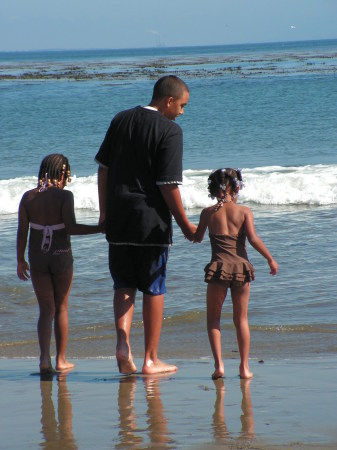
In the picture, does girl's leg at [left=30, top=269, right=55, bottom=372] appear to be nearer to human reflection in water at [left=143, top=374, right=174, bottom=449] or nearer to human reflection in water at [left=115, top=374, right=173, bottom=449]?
human reflection in water at [left=115, top=374, right=173, bottom=449]

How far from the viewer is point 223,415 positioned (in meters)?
3.53

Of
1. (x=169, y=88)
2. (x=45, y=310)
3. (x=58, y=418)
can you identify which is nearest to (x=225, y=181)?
(x=169, y=88)

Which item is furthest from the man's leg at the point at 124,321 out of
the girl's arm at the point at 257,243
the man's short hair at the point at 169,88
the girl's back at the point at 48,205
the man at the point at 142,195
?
the man's short hair at the point at 169,88

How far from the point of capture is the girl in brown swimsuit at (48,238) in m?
4.43

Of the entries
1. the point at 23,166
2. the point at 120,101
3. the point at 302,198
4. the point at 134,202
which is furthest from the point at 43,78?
the point at 134,202

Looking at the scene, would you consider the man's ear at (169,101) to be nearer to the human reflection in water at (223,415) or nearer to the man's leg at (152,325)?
the man's leg at (152,325)

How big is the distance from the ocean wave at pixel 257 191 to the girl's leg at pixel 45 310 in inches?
288

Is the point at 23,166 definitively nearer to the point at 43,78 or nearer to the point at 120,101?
the point at 120,101

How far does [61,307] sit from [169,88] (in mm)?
1400

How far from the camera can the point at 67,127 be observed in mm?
26672

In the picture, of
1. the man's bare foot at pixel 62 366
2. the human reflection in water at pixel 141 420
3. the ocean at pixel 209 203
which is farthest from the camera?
the ocean at pixel 209 203

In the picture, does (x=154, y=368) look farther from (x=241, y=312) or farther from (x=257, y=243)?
(x=257, y=243)

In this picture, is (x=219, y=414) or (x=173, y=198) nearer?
(x=219, y=414)

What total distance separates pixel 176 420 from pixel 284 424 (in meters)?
0.48
